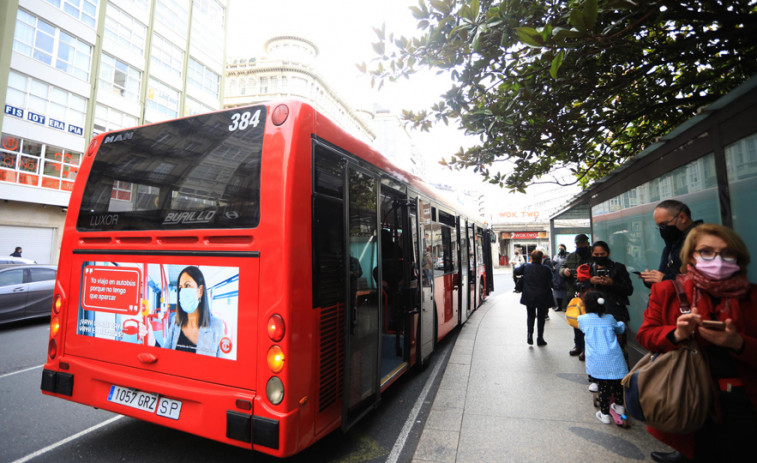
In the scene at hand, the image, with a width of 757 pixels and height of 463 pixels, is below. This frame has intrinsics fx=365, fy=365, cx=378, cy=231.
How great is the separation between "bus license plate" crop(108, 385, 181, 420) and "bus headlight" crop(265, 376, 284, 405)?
79 cm

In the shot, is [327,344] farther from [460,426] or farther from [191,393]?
[460,426]

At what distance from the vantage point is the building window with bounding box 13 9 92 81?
18277mm

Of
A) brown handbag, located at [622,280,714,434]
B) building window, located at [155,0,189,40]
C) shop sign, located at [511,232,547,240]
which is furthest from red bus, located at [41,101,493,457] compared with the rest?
shop sign, located at [511,232,547,240]

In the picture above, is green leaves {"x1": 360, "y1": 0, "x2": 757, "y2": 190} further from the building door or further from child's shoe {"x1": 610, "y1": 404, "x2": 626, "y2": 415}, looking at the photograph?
the building door

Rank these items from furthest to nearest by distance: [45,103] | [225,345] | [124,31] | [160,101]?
1. [160,101]
2. [124,31]
3. [45,103]
4. [225,345]

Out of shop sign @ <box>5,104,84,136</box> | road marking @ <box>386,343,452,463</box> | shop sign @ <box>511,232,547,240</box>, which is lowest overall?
road marking @ <box>386,343,452,463</box>

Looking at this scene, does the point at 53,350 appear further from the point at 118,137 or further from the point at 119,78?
the point at 119,78

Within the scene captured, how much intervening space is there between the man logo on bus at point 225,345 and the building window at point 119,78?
2608 cm

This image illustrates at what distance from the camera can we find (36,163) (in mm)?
18781

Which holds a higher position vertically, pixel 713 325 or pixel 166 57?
pixel 166 57

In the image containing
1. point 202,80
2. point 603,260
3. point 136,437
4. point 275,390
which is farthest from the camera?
point 202,80

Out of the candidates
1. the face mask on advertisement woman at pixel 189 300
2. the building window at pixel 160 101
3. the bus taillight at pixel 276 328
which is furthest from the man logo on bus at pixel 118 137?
the building window at pixel 160 101

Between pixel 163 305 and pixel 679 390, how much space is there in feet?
11.8

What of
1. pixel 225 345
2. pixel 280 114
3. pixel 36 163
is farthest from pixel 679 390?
pixel 36 163
